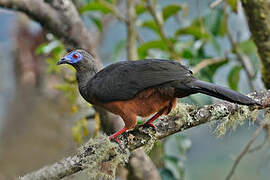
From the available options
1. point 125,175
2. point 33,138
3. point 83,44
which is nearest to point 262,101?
point 83,44

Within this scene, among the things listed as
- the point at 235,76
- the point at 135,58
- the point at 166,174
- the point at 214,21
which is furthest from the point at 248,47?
the point at 166,174

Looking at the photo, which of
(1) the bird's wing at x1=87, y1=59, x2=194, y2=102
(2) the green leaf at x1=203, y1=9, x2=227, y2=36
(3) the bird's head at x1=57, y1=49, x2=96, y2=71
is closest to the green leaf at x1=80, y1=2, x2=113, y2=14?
(2) the green leaf at x1=203, y1=9, x2=227, y2=36

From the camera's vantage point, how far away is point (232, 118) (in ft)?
7.80

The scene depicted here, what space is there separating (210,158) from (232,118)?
445 cm

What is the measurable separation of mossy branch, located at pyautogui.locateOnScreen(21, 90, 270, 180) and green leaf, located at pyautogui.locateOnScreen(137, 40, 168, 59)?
1.75 metres

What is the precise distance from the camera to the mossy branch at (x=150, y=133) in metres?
2.07

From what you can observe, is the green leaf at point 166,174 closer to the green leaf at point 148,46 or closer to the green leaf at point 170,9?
the green leaf at point 148,46

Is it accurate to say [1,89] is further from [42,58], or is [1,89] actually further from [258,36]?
[258,36]

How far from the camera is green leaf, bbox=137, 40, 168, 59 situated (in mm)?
4129

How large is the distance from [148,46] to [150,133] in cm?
197

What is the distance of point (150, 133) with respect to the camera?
90.9 inches

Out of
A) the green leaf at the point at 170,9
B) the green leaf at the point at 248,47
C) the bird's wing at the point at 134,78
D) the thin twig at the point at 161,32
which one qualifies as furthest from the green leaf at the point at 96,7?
the bird's wing at the point at 134,78

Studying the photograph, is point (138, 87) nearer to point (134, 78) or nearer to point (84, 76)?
point (134, 78)

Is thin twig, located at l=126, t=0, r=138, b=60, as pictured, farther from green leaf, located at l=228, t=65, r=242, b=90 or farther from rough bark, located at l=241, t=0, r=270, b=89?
rough bark, located at l=241, t=0, r=270, b=89
